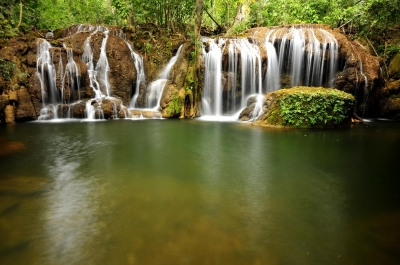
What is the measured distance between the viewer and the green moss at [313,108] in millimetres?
10523

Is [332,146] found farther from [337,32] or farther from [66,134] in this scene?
[337,32]

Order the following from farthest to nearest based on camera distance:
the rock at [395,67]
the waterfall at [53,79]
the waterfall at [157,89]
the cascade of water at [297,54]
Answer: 1. the cascade of water at [297,54]
2. the rock at [395,67]
3. the waterfall at [157,89]
4. the waterfall at [53,79]

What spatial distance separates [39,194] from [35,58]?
11155 millimetres

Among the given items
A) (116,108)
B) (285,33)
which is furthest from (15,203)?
(285,33)

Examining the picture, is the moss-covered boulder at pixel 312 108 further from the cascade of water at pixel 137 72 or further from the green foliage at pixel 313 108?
the cascade of water at pixel 137 72

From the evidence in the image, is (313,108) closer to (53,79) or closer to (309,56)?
(309,56)

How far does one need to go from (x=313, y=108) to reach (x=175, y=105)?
663cm

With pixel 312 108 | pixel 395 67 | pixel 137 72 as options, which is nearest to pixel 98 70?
pixel 137 72

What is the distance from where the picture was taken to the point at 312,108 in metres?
10.6

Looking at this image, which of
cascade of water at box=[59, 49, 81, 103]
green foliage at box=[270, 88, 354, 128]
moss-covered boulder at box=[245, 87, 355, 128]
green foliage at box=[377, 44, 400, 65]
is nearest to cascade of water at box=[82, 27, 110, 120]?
cascade of water at box=[59, 49, 81, 103]

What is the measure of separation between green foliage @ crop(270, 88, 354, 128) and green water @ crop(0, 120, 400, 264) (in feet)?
9.45

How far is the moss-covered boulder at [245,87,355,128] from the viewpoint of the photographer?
10.5 m

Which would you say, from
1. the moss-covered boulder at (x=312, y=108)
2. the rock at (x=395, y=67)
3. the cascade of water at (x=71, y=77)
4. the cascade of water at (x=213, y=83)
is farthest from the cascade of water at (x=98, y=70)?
the rock at (x=395, y=67)

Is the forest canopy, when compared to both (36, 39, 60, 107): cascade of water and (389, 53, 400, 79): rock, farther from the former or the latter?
(36, 39, 60, 107): cascade of water
